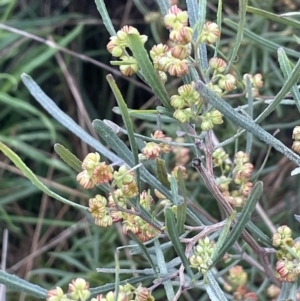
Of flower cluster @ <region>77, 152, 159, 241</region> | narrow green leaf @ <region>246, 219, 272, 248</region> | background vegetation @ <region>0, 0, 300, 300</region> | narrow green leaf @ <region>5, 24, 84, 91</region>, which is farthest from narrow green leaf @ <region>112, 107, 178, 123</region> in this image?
narrow green leaf @ <region>5, 24, 84, 91</region>

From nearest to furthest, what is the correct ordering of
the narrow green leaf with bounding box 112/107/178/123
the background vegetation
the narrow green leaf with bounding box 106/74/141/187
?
the narrow green leaf with bounding box 106/74/141/187
the narrow green leaf with bounding box 112/107/178/123
the background vegetation

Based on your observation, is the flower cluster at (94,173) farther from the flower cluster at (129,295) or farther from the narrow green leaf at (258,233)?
the narrow green leaf at (258,233)

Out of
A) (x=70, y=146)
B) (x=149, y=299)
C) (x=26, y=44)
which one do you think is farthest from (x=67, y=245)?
(x=149, y=299)

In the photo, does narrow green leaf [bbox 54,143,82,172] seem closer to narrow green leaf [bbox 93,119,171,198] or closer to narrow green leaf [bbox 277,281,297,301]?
narrow green leaf [bbox 93,119,171,198]

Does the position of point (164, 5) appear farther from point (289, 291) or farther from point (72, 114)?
point (72, 114)

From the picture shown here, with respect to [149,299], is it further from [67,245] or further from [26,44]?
[26,44]
